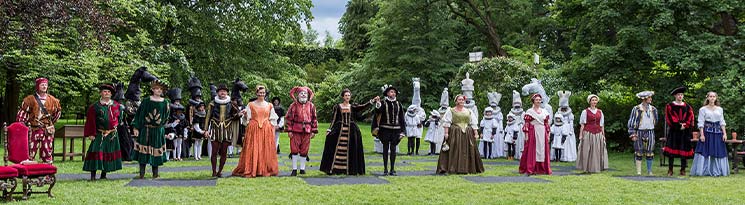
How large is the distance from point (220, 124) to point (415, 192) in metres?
3.47

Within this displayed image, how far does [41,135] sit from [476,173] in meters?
6.78

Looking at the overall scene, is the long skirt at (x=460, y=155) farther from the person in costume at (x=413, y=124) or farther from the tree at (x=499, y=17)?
the tree at (x=499, y=17)

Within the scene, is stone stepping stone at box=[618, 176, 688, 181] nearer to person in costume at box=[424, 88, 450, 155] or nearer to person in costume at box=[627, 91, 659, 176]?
person in costume at box=[627, 91, 659, 176]

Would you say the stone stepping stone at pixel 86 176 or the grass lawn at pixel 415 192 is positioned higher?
the stone stepping stone at pixel 86 176

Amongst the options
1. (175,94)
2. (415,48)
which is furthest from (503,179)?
(415,48)

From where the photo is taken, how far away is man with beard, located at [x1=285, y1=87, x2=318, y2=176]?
11102 mm

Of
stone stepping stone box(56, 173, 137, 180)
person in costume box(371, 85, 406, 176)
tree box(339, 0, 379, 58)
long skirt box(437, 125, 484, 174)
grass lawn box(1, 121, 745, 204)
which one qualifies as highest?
tree box(339, 0, 379, 58)

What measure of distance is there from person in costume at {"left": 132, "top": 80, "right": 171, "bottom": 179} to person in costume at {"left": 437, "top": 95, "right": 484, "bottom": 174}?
4470 mm

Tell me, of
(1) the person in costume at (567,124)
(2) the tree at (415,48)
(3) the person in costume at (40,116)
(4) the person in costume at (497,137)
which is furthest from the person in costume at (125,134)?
(2) the tree at (415,48)

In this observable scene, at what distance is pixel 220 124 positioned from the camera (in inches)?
418

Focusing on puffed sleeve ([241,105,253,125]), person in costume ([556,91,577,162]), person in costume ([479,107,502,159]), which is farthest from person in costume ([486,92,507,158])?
puffed sleeve ([241,105,253,125])

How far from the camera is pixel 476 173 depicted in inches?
461

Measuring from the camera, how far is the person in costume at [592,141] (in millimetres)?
12203

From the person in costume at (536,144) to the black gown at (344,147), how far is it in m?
2.77
